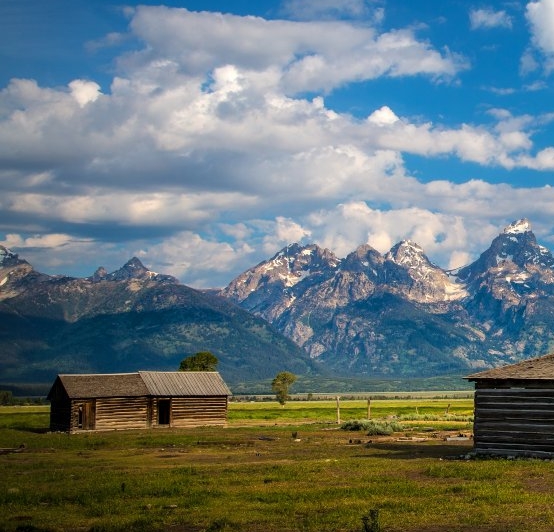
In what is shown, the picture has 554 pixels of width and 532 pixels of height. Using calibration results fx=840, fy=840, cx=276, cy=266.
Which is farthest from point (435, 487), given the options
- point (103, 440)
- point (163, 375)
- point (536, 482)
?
point (163, 375)

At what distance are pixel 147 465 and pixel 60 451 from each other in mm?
12109

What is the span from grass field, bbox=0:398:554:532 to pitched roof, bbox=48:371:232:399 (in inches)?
1039

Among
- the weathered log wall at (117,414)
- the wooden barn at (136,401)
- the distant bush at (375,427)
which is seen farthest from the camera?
the wooden barn at (136,401)

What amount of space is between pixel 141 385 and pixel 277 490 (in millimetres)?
49003

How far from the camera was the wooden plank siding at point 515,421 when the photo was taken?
121 feet

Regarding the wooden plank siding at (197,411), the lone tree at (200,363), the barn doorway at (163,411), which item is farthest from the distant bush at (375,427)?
the lone tree at (200,363)

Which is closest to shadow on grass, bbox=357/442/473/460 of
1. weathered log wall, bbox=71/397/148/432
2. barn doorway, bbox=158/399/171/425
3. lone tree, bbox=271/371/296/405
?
weathered log wall, bbox=71/397/148/432

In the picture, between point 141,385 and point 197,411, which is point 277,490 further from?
point 197,411

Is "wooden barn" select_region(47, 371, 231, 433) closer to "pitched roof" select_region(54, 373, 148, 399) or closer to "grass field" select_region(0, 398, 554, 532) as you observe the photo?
"pitched roof" select_region(54, 373, 148, 399)

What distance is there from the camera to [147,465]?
38156 mm

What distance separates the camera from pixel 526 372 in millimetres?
38500

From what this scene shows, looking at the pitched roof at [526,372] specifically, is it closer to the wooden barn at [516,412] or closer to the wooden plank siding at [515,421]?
the wooden barn at [516,412]

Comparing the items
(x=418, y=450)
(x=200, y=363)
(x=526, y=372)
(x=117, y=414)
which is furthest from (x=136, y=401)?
(x=526, y=372)

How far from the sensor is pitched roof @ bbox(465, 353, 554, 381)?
3744cm
